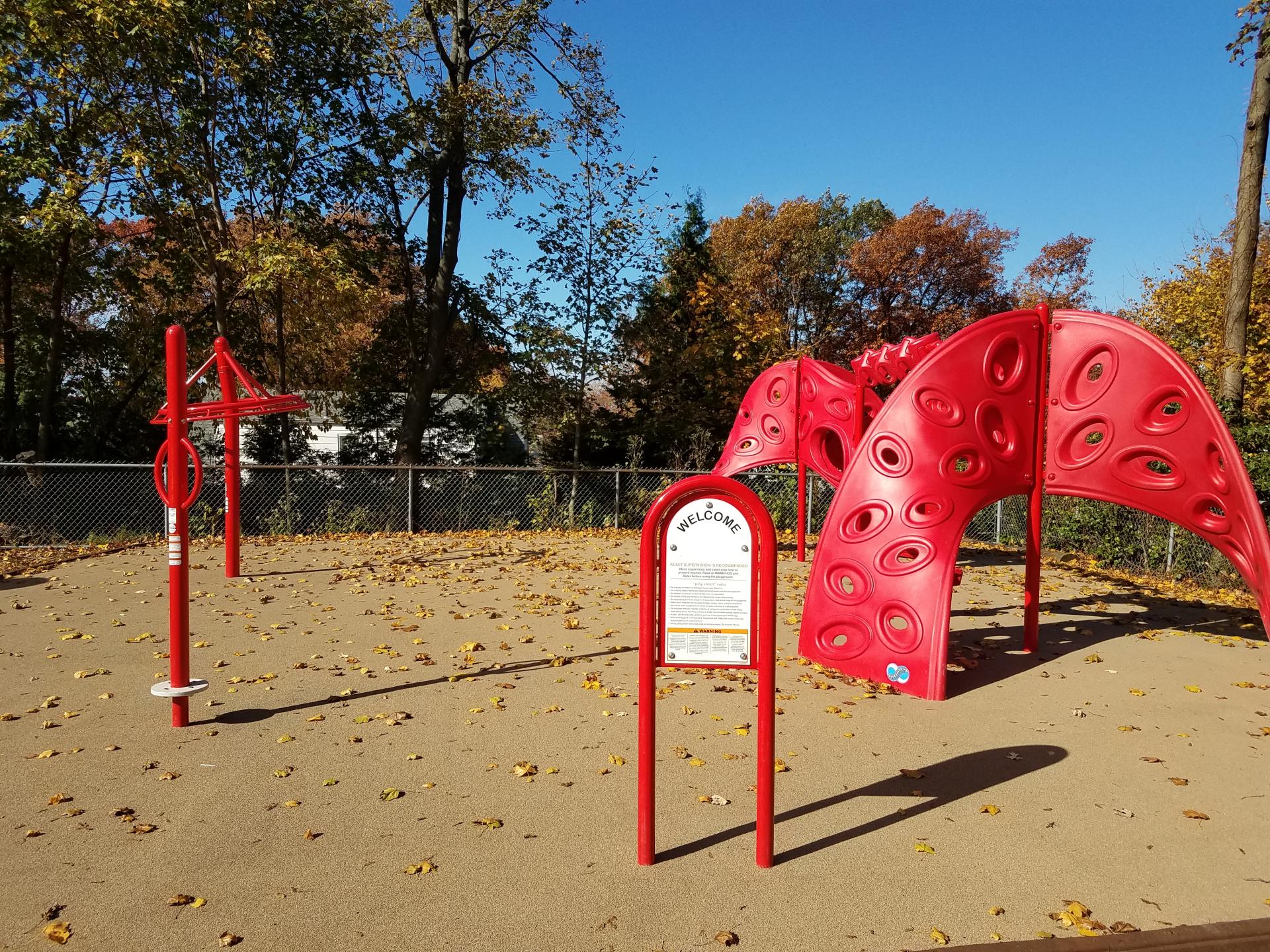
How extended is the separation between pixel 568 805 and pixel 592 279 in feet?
53.6

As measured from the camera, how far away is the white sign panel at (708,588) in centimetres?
321

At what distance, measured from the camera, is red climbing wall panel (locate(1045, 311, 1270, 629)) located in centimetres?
590

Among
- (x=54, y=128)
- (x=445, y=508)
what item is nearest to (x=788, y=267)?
(x=445, y=508)

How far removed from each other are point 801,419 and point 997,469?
4907mm

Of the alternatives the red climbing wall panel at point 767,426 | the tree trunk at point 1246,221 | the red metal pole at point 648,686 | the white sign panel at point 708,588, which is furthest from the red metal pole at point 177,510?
the tree trunk at point 1246,221

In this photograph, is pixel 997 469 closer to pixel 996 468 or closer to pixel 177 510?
pixel 996 468

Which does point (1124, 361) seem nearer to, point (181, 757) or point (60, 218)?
point (181, 757)

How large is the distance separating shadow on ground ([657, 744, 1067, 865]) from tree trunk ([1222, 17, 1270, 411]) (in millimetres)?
12169

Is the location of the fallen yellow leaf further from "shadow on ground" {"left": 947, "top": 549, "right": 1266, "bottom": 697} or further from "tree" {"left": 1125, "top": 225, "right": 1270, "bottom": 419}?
"tree" {"left": 1125, "top": 225, "right": 1270, "bottom": 419}

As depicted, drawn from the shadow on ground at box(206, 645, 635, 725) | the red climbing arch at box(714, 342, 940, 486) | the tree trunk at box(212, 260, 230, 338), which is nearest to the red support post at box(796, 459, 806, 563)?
the red climbing arch at box(714, 342, 940, 486)

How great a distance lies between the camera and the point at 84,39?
42.4 ft

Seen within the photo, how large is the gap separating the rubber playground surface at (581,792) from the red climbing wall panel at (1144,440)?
4.44ft

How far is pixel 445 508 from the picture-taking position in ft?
49.7

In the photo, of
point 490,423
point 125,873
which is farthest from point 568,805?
point 490,423
